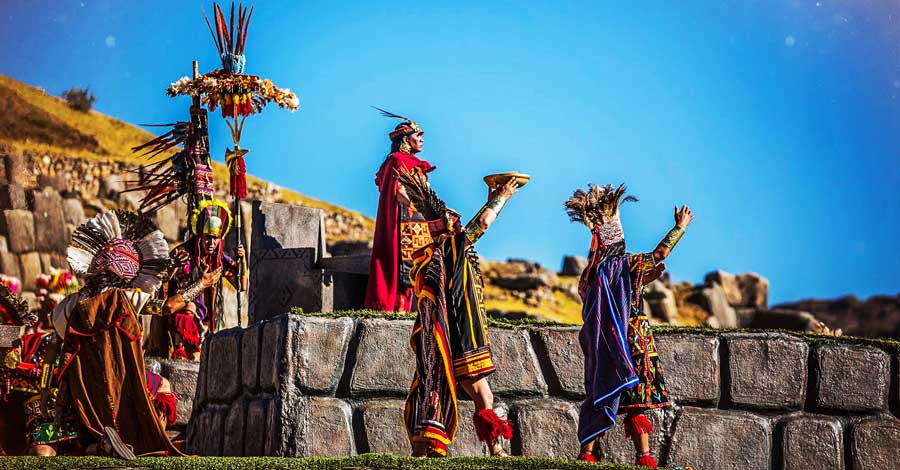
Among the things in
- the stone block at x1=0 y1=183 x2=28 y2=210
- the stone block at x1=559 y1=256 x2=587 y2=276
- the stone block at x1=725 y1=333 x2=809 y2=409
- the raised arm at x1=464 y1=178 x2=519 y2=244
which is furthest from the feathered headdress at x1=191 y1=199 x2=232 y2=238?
the stone block at x1=559 y1=256 x2=587 y2=276

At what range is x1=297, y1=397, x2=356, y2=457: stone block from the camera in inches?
340

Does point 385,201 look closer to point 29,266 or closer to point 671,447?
point 671,447

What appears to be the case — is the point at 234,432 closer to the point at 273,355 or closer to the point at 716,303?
the point at 273,355

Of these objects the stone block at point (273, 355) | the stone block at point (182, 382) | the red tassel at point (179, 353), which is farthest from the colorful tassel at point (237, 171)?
the stone block at point (273, 355)

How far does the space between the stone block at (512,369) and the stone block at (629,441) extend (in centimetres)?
63

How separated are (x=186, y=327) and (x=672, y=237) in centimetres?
571

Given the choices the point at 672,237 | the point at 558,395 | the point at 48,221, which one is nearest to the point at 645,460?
the point at 558,395

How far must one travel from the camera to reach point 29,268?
1198 inches

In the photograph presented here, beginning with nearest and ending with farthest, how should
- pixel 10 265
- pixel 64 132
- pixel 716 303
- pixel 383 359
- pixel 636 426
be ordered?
pixel 636 426
pixel 383 359
pixel 10 265
pixel 716 303
pixel 64 132

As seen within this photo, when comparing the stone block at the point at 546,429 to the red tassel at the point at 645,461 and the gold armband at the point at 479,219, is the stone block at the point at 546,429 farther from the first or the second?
the gold armband at the point at 479,219

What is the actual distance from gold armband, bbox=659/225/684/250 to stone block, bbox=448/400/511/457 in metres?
1.80

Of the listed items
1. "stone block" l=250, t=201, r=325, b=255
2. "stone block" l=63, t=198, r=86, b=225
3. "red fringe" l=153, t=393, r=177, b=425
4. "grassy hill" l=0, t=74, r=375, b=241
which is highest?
"grassy hill" l=0, t=74, r=375, b=241

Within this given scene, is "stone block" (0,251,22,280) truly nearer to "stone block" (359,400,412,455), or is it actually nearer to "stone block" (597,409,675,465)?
"stone block" (359,400,412,455)

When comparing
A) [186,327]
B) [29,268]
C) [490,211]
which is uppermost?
[29,268]
